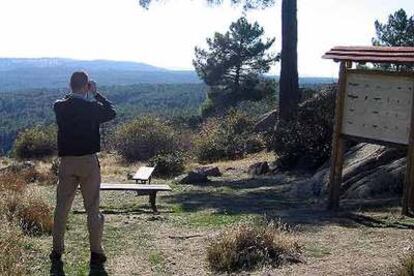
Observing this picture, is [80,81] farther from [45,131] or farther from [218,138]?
[45,131]

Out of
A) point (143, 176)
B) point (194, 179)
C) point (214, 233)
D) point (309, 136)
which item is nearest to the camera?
point (214, 233)

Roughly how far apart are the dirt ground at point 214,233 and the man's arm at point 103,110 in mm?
1434

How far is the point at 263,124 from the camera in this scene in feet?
76.7

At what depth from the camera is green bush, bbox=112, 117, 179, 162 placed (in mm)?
23062

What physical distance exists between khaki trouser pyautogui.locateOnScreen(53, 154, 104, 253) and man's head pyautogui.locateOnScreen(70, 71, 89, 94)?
1.98 feet

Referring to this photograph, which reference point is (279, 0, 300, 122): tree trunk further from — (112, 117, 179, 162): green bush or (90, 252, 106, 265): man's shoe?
(90, 252, 106, 265): man's shoe

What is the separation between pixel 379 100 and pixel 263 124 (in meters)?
14.7

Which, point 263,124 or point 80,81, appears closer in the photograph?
point 80,81

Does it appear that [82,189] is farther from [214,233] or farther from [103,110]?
[214,233]

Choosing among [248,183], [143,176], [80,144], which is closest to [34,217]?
[80,144]

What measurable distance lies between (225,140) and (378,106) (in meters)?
13.0

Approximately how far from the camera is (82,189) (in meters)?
6.15

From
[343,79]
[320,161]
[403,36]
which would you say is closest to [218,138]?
[320,161]

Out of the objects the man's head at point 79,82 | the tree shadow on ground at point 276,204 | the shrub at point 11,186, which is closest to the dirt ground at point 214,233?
the tree shadow on ground at point 276,204
